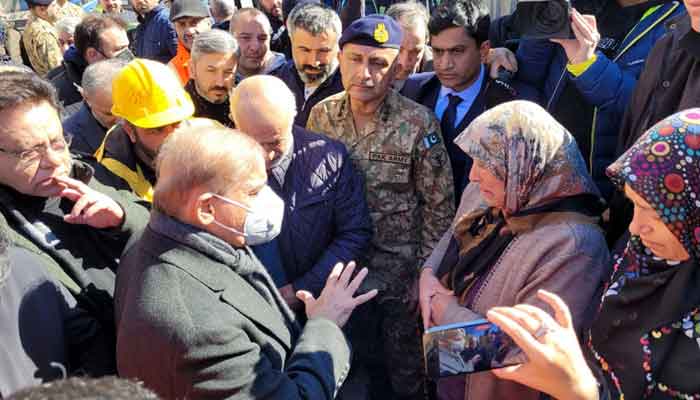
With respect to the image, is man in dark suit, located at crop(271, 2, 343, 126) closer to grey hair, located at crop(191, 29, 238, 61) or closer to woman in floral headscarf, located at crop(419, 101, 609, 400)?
grey hair, located at crop(191, 29, 238, 61)

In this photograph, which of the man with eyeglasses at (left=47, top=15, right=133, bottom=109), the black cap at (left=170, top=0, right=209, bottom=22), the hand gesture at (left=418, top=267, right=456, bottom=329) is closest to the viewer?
the hand gesture at (left=418, top=267, right=456, bottom=329)

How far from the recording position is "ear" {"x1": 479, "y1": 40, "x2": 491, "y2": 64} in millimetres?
3434

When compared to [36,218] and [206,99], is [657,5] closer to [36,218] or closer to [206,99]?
[206,99]

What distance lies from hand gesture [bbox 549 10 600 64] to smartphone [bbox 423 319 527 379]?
1.41 meters

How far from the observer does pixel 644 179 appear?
1682 millimetres

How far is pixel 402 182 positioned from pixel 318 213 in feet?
1.75

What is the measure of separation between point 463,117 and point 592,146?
78cm

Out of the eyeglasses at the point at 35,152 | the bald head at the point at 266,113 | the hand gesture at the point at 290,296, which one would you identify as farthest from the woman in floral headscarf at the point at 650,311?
the eyeglasses at the point at 35,152

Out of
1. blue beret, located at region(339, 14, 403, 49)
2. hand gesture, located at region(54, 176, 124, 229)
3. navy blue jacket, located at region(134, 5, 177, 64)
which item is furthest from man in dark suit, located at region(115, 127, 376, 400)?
navy blue jacket, located at region(134, 5, 177, 64)

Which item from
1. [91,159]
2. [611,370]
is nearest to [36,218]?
[91,159]

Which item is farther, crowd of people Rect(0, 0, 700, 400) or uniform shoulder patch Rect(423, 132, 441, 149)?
uniform shoulder patch Rect(423, 132, 441, 149)

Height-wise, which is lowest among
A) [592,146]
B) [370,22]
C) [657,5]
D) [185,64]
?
[185,64]

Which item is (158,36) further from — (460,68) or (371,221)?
(371,221)

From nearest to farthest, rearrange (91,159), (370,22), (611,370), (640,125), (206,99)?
(611,370), (640,125), (91,159), (370,22), (206,99)
